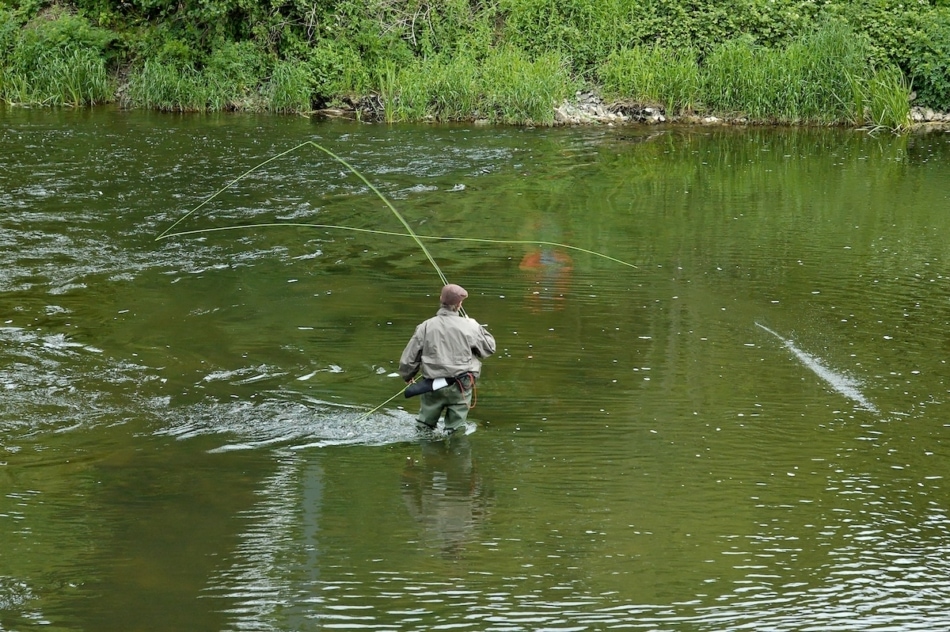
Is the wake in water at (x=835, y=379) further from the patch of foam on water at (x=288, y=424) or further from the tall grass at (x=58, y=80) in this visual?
the tall grass at (x=58, y=80)

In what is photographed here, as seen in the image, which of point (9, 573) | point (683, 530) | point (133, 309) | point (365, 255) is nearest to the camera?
point (9, 573)

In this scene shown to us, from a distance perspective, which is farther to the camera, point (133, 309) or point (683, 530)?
point (133, 309)

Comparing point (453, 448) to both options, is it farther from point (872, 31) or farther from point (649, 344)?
point (872, 31)

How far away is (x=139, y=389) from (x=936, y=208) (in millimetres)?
10883

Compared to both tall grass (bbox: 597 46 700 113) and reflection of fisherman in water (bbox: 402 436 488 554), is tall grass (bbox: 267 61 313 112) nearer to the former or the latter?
tall grass (bbox: 597 46 700 113)

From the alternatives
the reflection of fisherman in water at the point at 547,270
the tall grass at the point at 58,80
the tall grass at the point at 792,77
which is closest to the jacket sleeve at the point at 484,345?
the reflection of fisherman in water at the point at 547,270

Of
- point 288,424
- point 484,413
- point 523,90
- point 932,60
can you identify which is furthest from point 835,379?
point 932,60

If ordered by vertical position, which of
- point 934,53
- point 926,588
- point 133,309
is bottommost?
point 926,588

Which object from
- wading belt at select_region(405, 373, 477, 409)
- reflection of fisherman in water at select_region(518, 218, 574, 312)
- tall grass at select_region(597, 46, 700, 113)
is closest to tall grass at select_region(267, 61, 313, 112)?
tall grass at select_region(597, 46, 700, 113)

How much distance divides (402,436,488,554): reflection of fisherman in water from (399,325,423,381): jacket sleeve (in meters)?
0.49

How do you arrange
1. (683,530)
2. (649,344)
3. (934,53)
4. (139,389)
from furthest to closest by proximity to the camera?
(934,53) < (649,344) < (139,389) < (683,530)

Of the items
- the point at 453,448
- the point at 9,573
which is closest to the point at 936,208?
the point at 453,448

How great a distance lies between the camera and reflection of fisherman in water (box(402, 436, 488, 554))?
659cm

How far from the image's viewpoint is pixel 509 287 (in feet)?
38.1
